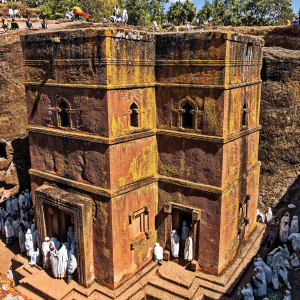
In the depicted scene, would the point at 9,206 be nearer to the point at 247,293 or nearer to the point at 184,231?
the point at 184,231

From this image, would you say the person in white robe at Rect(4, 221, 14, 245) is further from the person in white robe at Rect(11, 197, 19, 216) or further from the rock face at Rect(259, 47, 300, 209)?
A: the rock face at Rect(259, 47, 300, 209)

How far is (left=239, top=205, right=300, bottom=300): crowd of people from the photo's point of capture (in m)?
9.48

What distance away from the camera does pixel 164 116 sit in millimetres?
9781

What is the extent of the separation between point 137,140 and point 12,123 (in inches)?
404

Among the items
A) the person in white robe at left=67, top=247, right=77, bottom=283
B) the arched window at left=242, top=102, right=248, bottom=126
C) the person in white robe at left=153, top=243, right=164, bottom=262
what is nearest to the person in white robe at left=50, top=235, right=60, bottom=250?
the person in white robe at left=67, top=247, right=77, bottom=283

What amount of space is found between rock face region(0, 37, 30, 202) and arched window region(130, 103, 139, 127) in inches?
395

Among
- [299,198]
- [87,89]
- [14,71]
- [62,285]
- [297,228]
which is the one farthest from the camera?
[14,71]

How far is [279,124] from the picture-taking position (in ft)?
50.4

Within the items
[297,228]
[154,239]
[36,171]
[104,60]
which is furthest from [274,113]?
[36,171]

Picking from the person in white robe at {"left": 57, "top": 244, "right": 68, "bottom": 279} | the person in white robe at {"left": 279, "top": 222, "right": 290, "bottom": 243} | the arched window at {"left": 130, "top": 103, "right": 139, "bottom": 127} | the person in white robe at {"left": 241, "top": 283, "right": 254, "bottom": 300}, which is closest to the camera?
the person in white robe at {"left": 241, "top": 283, "right": 254, "bottom": 300}

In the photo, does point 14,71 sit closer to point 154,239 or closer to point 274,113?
point 154,239

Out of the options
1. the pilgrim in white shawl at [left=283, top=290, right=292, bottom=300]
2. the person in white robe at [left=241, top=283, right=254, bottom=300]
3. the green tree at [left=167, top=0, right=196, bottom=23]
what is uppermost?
the green tree at [left=167, top=0, right=196, bottom=23]

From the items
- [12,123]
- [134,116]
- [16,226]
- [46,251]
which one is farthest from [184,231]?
[12,123]

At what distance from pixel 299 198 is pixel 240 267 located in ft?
22.0
